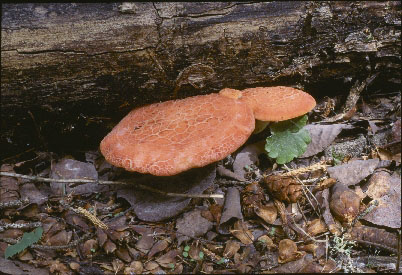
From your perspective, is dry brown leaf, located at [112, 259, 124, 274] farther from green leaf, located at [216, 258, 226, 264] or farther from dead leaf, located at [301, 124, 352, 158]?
dead leaf, located at [301, 124, 352, 158]

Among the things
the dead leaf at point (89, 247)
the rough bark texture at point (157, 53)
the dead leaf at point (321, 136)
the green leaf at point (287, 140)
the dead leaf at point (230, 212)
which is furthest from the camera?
the dead leaf at point (321, 136)

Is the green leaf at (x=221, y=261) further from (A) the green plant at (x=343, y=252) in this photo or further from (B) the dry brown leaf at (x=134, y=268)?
(A) the green plant at (x=343, y=252)

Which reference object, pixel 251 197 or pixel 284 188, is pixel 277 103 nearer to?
pixel 284 188

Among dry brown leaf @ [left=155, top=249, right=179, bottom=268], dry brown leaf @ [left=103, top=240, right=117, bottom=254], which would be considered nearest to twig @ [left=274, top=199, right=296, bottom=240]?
dry brown leaf @ [left=155, top=249, right=179, bottom=268]

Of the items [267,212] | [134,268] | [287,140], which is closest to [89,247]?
[134,268]

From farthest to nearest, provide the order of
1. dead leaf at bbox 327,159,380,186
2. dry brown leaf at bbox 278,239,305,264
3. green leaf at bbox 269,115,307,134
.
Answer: green leaf at bbox 269,115,307,134, dead leaf at bbox 327,159,380,186, dry brown leaf at bbox 278,239,305,264

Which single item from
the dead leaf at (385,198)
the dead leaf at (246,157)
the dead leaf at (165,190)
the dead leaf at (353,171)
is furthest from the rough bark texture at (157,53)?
the dead leaf at (385,198)
